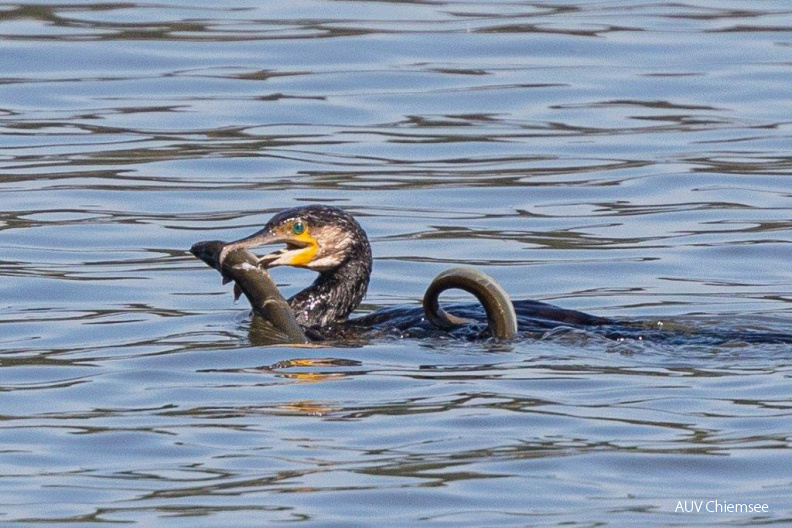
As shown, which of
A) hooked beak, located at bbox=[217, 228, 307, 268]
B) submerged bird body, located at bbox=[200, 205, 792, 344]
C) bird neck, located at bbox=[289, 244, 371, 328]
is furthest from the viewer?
bird neck, located at bbox=[289, 244, 371, 328]

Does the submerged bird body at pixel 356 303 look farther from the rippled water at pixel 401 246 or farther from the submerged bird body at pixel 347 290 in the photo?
the rippled water at pixel 401 246

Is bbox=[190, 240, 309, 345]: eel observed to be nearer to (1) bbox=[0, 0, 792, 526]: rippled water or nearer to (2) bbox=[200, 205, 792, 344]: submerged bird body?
(2) bbox=[200, 205, 792, 344]: submerged bird body

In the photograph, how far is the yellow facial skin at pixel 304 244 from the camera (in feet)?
34.7

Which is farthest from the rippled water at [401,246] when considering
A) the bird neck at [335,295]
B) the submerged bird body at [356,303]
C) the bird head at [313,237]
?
the bird head at [313,237]

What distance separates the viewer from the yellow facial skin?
34.7 ft

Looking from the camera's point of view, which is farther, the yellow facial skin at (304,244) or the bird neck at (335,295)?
the bird neck at (335,295)

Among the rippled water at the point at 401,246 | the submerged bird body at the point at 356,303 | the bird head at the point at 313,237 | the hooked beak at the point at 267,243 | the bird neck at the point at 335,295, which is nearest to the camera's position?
the rippled water at the point at 401,246

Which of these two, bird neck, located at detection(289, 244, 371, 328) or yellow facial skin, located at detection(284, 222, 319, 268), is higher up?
yellow facial skin, located at detection(284, 222, 319, 268)

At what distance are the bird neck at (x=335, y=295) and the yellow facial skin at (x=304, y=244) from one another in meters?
0.19

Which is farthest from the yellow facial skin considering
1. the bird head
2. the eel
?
the eel

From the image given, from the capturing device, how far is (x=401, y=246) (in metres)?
13.5

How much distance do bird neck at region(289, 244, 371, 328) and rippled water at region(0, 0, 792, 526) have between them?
38cm

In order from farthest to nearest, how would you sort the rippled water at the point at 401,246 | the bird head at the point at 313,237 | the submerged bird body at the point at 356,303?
the bird head at the point at 313,237, the submerged bird body at the point at 356,303, the rippled water at the point at 401,246

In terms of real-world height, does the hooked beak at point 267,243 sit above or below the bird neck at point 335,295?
above
